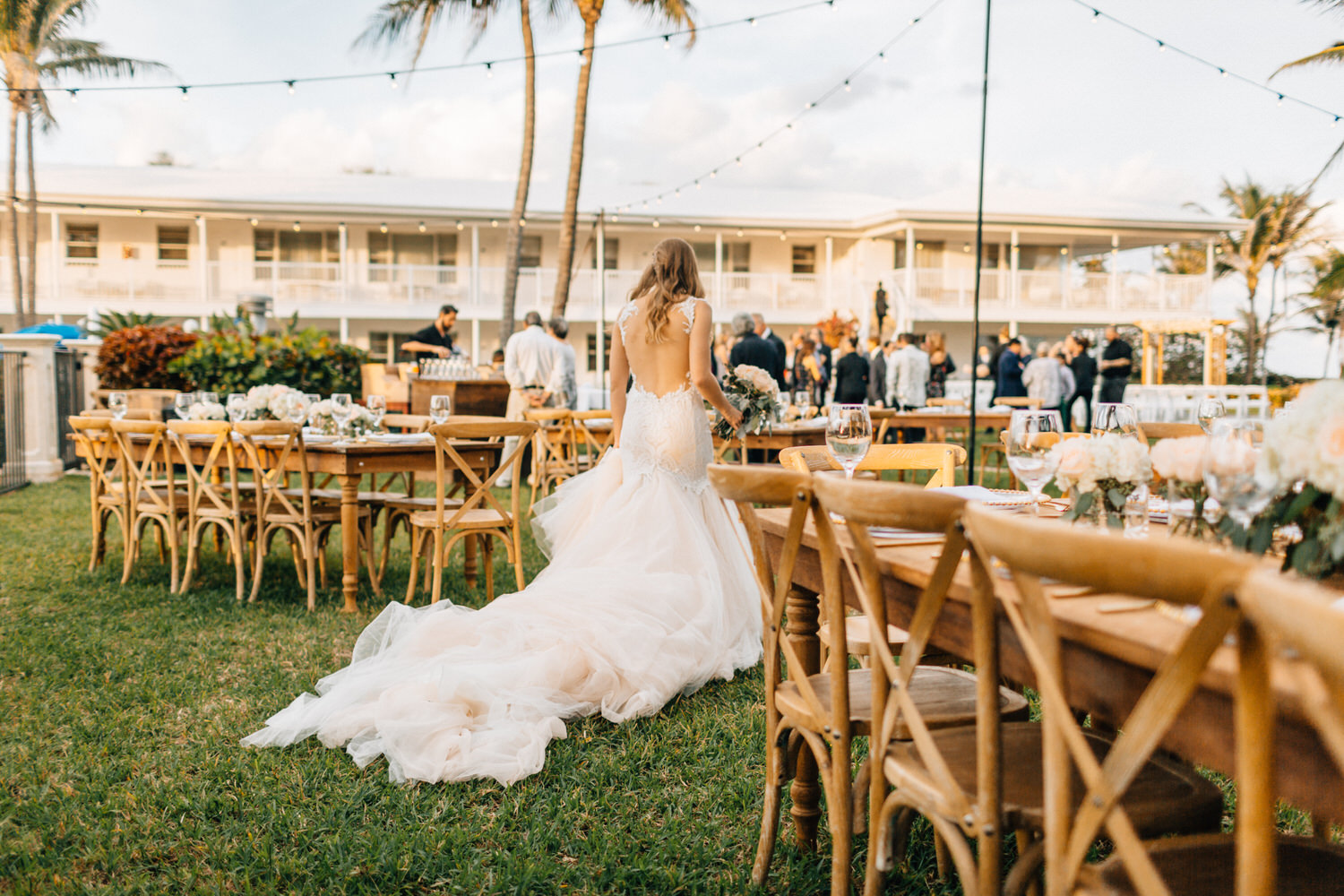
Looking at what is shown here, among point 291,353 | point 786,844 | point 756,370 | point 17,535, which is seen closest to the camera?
point 786,844

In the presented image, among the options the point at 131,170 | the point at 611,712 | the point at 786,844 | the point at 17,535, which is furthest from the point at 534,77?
the point at 131,170

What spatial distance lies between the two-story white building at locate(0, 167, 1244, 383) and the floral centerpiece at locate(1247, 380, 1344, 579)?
65.5 ft

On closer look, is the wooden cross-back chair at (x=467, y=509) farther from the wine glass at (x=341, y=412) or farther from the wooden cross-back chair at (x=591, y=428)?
the wooden cross-back chair at (x=591, y=428)

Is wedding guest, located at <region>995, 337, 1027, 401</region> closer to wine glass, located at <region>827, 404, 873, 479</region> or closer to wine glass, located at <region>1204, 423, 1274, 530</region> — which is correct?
wine glass, located at <region>827, 404, 873, 479</region>

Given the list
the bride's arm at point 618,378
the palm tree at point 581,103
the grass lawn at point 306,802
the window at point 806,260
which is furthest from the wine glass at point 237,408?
the window at point 806,260

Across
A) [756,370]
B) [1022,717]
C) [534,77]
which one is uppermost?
[534,77]

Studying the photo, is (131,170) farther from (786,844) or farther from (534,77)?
(786,844)

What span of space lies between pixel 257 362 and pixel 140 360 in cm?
163

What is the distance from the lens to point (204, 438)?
6.18 m

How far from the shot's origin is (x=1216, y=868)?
58.9 inches

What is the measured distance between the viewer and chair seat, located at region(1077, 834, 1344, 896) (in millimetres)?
1435

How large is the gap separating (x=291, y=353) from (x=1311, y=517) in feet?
40.0

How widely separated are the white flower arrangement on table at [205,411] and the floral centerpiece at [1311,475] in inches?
241

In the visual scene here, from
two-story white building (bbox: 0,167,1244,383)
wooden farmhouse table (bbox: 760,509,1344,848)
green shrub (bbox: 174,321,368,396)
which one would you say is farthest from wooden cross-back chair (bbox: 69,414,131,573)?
two-story white building (bbox: 0,167,1244,383)
